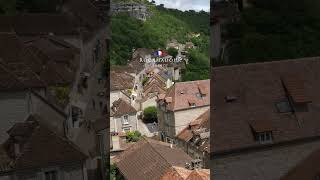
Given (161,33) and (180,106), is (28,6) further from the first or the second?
(180,106)

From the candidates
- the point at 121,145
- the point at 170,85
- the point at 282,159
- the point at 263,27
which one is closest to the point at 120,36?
the point at 170,85

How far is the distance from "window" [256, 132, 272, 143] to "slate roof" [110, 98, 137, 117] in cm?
71

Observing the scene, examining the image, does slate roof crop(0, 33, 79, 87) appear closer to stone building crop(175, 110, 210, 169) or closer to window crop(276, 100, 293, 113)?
stone building crop(175, 110, 210, 169)

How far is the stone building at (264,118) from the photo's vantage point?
320 centimetres

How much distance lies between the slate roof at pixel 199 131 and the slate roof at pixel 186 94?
70mm

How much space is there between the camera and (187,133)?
3.03 m

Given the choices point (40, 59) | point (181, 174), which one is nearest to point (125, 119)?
point (181, 174)

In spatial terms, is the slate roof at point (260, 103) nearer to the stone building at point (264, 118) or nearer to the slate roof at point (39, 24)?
the stone building at point (264, 118)

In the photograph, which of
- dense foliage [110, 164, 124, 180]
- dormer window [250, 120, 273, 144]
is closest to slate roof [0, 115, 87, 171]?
dense foliage [110, 164, 124, 180]

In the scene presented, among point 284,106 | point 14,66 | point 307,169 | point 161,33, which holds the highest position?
point 161,33

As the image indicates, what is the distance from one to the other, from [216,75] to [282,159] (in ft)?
A: 1.96

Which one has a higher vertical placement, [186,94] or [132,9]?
[132,9]

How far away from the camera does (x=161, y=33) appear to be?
3102 millimetres

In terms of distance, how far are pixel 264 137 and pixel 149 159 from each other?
0.66m
